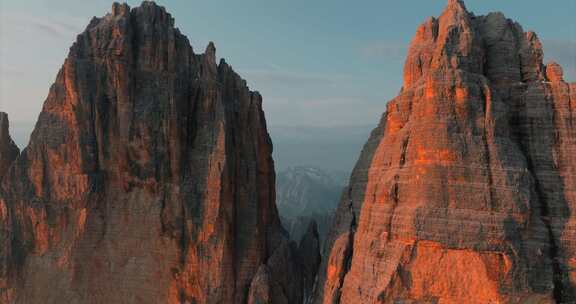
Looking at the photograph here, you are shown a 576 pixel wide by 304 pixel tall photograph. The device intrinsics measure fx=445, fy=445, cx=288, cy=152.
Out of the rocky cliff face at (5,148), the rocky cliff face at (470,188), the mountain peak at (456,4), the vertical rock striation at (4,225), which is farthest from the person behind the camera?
the rocky cliff face at (5,148)

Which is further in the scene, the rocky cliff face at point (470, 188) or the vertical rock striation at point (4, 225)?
the vertical rock striation at point (4, 225)

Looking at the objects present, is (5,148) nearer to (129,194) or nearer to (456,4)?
(129,194)

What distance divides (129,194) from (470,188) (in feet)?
50.9

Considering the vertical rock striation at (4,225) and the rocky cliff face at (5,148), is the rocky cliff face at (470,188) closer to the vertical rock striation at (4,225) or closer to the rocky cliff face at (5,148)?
the vertical rock striation at (4,225)

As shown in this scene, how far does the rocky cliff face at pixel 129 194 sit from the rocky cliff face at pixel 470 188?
5.68m

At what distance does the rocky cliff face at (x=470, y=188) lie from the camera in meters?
16.7

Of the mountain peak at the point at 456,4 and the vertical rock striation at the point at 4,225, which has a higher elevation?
the mountain peak at the point at 456,4

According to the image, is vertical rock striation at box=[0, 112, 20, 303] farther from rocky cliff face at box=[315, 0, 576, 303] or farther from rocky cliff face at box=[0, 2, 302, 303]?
rocky cliff face at box=[315, 0, 576, 303]

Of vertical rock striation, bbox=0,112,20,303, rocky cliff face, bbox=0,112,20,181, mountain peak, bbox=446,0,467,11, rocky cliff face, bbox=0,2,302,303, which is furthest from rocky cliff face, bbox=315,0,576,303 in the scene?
rocky cliff face, bbox=0,112,20,181

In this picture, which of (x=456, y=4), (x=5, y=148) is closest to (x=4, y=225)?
(x=5, y=148)

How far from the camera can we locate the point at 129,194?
2177cm

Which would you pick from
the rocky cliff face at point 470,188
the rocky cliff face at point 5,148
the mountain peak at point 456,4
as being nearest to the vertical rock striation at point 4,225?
the rocky cliff face at point 5,148

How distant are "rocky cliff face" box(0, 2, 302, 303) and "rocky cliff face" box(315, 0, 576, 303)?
5682 millimetres

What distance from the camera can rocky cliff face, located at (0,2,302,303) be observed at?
21.1 m
